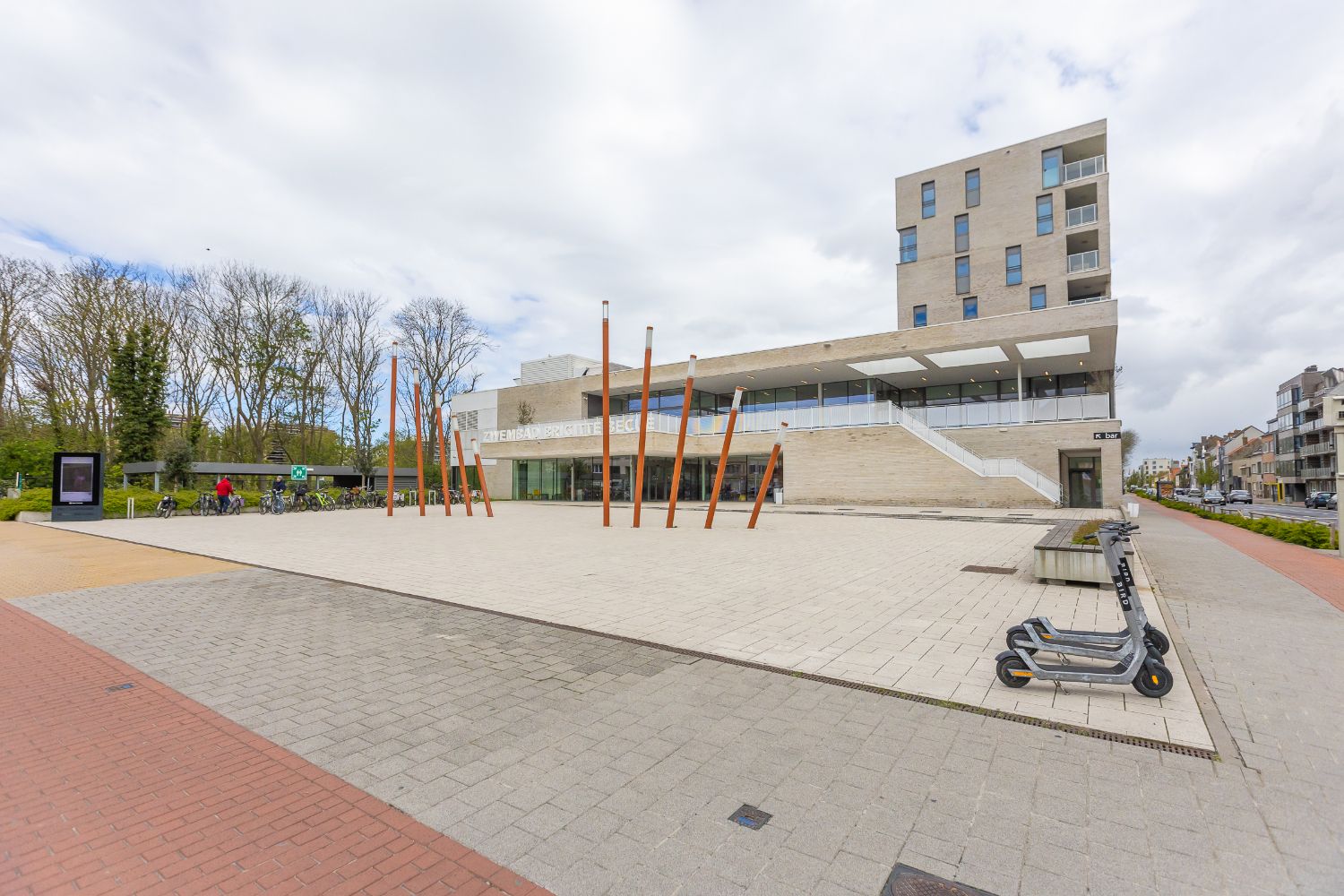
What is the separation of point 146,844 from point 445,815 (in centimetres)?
124

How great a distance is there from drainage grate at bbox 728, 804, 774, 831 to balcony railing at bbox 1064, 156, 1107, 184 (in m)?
41.5

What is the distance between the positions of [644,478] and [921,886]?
1387 inches

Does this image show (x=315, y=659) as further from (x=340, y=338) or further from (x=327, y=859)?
(x=340, y=338)

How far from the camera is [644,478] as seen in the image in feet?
123

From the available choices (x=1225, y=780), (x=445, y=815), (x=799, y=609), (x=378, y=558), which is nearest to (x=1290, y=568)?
(x=799, y=609)

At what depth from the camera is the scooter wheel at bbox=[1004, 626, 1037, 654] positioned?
4.58m

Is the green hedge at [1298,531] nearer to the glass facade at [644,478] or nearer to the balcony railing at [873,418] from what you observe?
the balcony railing at [873,418]

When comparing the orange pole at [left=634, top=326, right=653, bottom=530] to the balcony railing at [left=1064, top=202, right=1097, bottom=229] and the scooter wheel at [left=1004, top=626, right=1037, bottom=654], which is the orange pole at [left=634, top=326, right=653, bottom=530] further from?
the balcony railing at [left=1064, top=202, right=1097, bottom=229]

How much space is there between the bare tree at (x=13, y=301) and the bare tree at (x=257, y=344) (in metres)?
6.86

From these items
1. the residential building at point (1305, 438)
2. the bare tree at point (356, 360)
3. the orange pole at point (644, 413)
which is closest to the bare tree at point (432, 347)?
the bare tree at point (356, 360)

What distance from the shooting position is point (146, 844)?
2.73 m

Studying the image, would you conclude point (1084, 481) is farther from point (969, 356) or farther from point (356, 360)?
point (356, 360)

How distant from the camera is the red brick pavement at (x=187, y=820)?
2471 millimetres

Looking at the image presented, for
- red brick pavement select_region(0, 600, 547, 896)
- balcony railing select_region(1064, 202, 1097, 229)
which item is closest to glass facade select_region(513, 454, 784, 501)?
balcony railing select_region(1064, 202, 1097, 229)
